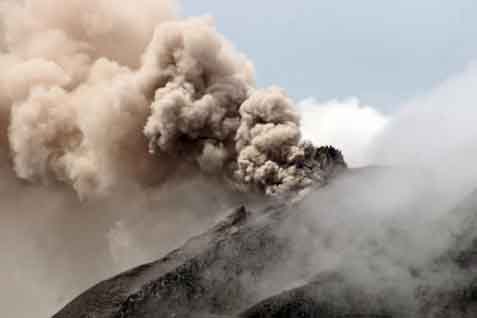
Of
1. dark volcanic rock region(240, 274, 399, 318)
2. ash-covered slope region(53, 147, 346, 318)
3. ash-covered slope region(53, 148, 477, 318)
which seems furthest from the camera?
ash-covered slope region(53, 147, 346, 318)

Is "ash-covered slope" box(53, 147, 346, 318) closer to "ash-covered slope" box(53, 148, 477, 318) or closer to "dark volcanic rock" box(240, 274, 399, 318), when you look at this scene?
"ash-covered slope" box(53, 148, 477, 318)

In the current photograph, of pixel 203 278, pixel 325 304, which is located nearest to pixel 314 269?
pixel 325 304

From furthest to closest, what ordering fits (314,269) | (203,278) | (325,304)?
(314,269), (203,278), (325,304)

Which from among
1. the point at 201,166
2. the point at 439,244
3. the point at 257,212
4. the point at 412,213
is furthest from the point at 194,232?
the point at 439,244

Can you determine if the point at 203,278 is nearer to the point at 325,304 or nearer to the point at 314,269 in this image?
the point at 314,269

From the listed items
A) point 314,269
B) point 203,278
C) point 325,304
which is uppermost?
point 203,278

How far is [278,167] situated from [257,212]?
2.68m

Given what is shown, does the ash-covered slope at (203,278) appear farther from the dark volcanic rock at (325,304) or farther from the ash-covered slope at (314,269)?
the dark volcanic rock at (325,304)

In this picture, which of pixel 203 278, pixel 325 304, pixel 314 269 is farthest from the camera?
pixel 314 269

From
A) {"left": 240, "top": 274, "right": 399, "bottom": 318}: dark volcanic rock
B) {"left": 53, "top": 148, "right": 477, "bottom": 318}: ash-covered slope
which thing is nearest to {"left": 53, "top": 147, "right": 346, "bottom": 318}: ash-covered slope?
{"left": 53, "top": 148, "right": 477, "bottom": 318}: ash-covered slope

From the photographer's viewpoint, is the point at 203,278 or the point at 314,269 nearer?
the point at 203,278

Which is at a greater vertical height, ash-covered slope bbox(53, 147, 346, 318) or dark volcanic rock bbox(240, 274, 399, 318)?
ash-covered slope bbox(53, 147, 346, 318)

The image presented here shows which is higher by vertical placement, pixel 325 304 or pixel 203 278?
pixel 203 278

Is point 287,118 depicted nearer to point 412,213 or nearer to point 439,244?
point 412,213
